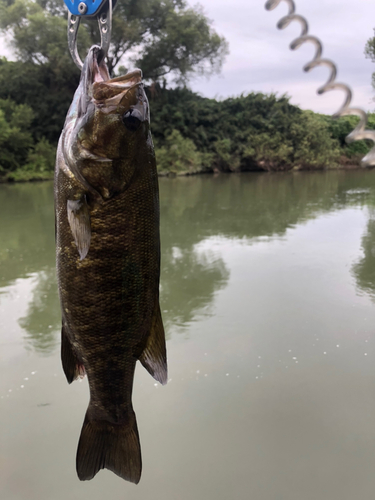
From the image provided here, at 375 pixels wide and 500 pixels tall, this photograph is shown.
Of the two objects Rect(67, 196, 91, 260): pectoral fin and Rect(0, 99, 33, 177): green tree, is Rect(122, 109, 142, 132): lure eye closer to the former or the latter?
Rect(67, 196, 91, 260): pectoral fin

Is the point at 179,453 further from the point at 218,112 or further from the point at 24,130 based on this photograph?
the point at 218,112

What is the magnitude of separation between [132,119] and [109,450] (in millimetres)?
931

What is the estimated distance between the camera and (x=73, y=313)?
Result: 1066 mm

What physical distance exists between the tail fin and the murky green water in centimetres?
119

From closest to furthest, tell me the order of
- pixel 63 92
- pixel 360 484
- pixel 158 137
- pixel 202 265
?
pixel 360 484 < pixel 202 265 < pixel 63 92 < pixel 158 137

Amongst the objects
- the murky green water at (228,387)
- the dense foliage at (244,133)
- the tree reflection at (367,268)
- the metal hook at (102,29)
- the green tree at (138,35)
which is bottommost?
the murky green water at (228,387)

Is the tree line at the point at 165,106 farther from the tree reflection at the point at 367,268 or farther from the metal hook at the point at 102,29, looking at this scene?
the metal hook at the point at 102,29

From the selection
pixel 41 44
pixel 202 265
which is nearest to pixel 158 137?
pixel 41 44

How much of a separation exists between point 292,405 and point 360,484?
67cm

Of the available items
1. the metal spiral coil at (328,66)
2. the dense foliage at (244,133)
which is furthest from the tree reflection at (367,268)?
the dense foliage at (244,133)

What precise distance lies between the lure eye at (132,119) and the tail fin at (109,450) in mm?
844

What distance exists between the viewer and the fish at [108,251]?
0.96 meters

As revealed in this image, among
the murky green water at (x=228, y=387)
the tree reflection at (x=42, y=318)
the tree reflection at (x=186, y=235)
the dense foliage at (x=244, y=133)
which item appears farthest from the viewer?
the dense foliage at (x=244, y=133)

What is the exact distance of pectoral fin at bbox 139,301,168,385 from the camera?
1.12m
